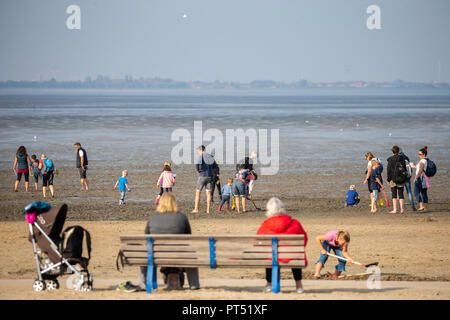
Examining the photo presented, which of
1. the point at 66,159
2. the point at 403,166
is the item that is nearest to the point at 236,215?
the point at 403,166

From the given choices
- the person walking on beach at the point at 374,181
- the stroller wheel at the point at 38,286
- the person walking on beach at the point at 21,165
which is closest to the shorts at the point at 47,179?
the person walking on beach at the point at 21,165

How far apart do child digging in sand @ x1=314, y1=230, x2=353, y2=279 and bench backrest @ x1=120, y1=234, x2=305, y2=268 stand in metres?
1.81

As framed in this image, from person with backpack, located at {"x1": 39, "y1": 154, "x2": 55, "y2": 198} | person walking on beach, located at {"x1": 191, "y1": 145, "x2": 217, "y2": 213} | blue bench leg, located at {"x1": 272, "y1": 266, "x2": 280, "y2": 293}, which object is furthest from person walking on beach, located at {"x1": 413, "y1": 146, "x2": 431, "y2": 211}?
person with backpack, located at {"x1": 39, "y1": 154, "x2": 55, "y2": 198}

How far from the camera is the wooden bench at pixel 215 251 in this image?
364 inches

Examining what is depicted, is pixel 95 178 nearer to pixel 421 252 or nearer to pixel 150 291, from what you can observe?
pixel 421 252

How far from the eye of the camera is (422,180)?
18.4m

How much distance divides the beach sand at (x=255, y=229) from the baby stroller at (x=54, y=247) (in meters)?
0.22

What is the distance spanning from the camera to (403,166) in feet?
59.0

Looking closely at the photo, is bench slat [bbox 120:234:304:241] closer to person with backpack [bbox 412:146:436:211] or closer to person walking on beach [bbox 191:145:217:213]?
person walking on beach [bbox 191:145:217:213]

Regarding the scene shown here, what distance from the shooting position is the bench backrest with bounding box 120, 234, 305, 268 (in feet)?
30.3

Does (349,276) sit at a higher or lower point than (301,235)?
lower

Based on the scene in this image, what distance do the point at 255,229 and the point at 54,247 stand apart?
264 inches

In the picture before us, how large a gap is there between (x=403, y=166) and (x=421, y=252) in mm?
4730

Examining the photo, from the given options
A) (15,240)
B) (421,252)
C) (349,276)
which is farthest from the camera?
(15,240)
